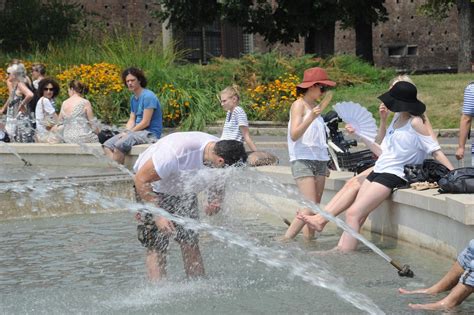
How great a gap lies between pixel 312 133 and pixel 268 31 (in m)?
21.6

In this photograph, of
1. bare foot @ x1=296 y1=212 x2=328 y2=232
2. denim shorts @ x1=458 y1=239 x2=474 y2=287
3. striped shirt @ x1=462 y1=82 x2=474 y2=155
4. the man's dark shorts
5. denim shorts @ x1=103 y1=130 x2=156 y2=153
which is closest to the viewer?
denim shorts @ x1=458 y1=239 x2=474 y2=287

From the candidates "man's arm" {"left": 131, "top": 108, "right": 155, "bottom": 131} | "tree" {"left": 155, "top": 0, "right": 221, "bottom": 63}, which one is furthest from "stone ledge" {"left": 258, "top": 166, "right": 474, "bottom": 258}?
"tree" {"left": 155, "top": 0, "right": 221, "bottom": 63}

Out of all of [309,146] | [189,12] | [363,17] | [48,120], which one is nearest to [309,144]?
[309,146]

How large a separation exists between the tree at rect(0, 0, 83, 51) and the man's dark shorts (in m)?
22.5

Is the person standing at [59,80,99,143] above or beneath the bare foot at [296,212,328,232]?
above

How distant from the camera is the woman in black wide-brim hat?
338 inches

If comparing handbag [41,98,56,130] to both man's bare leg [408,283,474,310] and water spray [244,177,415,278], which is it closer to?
water spray [244,177,415,278]

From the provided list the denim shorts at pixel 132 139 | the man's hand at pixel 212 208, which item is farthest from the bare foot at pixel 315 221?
the denim shorts at pixel 132 139

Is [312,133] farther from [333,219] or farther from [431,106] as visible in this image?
[431,106]

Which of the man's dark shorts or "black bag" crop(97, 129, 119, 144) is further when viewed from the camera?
"black bag" crop(97, 129, 119, 144)

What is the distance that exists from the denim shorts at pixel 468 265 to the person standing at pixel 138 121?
22.1 ft

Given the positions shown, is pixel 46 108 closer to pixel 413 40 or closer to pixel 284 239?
pixel 284 239

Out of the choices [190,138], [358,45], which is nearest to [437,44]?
[358,45]

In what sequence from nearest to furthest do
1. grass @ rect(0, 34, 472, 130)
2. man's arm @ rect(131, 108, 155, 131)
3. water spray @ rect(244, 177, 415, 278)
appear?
water spray @ rect(244, 177, 415, 278), man's arm @ rect(131, 108, 155, 131), grass @ rect(0, 34, 472, 130)
